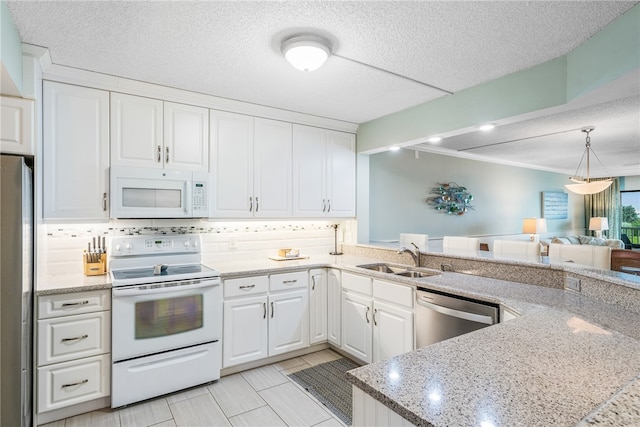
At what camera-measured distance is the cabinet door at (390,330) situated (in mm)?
2580

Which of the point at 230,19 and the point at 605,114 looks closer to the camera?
the point at 230,19

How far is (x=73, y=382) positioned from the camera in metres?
2.26

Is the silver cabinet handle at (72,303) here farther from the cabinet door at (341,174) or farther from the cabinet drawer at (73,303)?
the cabinet door at (341,174)

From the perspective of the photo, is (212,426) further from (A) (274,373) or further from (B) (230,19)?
(B) (230,19)

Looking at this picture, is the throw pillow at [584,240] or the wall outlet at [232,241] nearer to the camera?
the wall outlet at [232,241]

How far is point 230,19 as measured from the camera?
187 centimetres

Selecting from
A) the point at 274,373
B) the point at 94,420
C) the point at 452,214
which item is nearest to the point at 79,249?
the point at 94,420

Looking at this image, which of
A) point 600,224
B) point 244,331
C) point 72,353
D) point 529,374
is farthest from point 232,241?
point 600,224

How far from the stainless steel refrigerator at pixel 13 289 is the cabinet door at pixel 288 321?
1.64m

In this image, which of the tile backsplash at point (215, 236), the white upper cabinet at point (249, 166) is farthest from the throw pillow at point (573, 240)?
the white upper cabinet at point (249, 166)

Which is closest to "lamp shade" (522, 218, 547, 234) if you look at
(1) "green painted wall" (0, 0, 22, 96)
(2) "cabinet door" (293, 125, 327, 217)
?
(2) "cabinet door" (293, 125, 327, 217)

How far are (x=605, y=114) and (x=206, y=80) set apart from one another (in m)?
3.94

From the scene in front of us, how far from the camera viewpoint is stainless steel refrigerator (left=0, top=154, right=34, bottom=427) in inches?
74.8

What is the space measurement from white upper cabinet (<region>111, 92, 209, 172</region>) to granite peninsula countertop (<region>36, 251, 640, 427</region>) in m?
2.45
